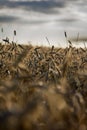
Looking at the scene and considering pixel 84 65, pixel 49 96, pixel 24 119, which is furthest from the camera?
pixel 84 65

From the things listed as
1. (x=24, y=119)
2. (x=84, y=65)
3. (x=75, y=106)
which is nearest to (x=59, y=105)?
(x=24, y=119)

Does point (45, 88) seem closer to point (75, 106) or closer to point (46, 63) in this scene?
point (75, 106)

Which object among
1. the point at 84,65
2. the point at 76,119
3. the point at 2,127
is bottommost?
the point at 84,65

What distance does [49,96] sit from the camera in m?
1.26

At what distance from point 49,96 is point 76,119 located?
379 millimetres

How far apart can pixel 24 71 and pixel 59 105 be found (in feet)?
3.54

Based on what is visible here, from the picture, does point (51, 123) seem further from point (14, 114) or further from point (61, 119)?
point (14, 114)

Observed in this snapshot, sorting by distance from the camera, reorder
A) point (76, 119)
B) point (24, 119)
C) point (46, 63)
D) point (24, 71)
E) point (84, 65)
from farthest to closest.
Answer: point (84, 65) → point (46, 63) → point (24, 71) → point (76, 119) → point (24, 119)

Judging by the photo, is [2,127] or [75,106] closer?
[2,127]

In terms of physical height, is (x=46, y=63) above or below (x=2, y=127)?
below

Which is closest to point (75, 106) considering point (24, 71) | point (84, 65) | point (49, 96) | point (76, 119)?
point (76, 119)

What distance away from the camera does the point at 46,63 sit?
519cm

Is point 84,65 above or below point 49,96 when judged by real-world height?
below

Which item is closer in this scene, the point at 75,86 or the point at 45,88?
the point at 45,88
